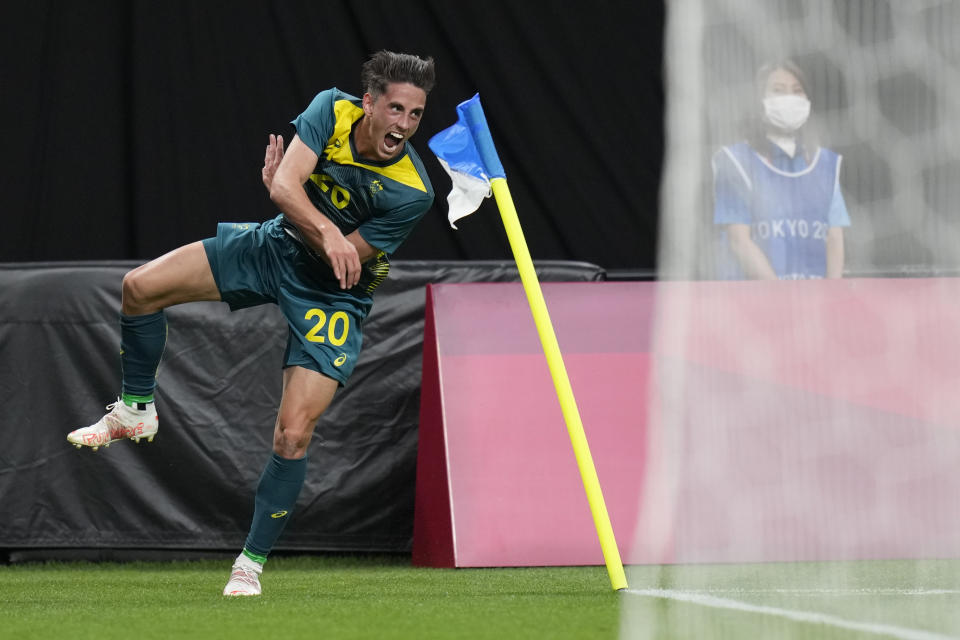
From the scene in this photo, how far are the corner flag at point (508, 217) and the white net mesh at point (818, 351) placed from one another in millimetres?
249

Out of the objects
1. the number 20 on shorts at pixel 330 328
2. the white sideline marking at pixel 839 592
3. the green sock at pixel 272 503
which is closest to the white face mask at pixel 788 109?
the white sideline marking at pixel 839 592

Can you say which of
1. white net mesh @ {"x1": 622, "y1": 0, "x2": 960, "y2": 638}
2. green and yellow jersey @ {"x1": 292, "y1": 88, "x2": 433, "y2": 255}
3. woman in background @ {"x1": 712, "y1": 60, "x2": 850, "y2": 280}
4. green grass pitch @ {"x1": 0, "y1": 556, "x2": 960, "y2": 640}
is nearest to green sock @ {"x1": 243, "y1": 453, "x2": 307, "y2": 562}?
green grass pitch @ {"x1": 0, "y1": 556, "x2": 960, "y2": 640}

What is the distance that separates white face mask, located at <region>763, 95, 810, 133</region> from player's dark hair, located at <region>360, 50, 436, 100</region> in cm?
127

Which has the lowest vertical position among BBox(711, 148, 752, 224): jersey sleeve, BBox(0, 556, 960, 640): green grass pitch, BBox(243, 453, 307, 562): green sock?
BBox(0, 556, 960, 640): green grass pitch

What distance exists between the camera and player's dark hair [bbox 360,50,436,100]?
13.2 ft

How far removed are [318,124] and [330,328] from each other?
1.98 feet

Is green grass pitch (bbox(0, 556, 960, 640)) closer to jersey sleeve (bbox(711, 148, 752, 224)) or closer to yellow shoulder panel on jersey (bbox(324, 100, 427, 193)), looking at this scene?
jersey sleeve (bbox(711, 148, 752, 224))

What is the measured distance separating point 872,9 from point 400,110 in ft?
5.13

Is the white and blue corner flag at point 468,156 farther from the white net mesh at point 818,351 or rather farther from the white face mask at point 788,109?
the white face mask at point 788,109

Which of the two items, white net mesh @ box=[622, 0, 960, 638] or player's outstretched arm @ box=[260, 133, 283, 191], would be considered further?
player's outstretched arm @ box=[260, 133, 283, 191]

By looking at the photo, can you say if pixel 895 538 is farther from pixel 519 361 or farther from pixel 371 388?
pixel 371 388

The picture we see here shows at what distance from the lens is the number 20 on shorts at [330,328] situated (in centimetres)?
420

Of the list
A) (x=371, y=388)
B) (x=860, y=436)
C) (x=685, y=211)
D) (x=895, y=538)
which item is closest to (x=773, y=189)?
(x=685, y=211)

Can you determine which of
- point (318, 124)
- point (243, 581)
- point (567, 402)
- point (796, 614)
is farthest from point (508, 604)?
point (318, 124)
